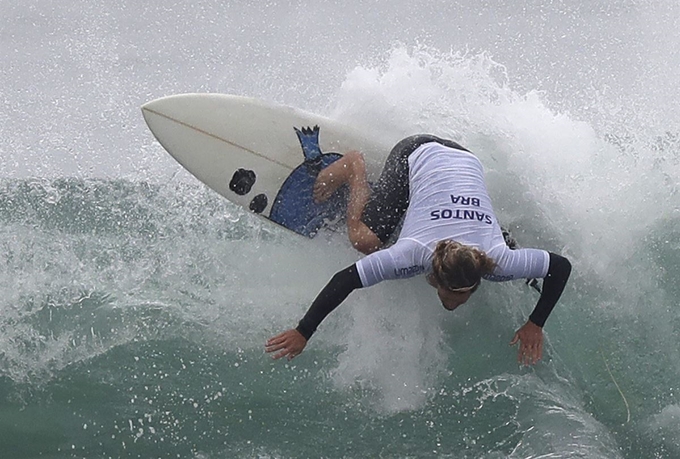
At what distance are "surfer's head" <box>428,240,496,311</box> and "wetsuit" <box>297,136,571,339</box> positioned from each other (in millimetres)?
108

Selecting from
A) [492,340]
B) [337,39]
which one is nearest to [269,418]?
[492,340]

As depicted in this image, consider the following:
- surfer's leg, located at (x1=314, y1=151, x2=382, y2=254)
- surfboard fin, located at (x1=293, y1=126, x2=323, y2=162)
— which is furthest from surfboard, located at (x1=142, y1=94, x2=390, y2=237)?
surfer's leg, located at (x1=314, y1=151, x2=382, y2=254)

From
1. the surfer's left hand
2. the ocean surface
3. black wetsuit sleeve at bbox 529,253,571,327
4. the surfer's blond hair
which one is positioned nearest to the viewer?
the surfer's blond hair

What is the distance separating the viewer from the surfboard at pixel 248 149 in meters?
4.45

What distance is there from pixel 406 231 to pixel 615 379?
1.36 metres

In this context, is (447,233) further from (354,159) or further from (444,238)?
(354,159)

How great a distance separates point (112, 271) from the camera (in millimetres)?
4414

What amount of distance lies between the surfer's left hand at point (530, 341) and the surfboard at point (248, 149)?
4.07 feet

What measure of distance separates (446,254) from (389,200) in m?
0.75

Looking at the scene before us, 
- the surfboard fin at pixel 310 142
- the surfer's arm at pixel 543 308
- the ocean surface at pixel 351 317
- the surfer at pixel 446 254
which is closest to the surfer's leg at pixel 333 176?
the surfboard fin at pixel 310 142

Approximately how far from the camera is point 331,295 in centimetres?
340

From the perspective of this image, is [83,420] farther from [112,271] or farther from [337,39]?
[337,39]

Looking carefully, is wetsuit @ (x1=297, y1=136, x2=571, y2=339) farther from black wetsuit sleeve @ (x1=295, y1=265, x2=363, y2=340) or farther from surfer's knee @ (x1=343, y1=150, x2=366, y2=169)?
surfer's knee @ (x1=343, y1=150, x2=366, y2=169)

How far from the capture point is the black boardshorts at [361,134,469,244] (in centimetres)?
392
